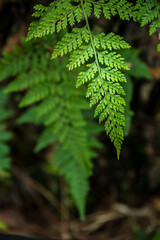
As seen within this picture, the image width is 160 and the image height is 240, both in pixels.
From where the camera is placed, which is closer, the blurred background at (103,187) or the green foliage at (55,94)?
the green foliage at (55,94)

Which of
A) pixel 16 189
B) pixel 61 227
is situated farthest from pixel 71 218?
pixel 16 189

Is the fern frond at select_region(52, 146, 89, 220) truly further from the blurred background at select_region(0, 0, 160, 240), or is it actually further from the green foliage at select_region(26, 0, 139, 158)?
the green foliage at select_region(26, 0, 139, 158)

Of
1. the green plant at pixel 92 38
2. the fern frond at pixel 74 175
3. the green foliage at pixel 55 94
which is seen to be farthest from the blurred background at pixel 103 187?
the green plant at pixel 92 38

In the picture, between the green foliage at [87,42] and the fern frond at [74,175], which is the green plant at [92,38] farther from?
the fern frond at [74,175]

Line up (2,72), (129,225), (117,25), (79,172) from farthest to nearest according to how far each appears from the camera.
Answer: (129,225), (79,172), (117,25), (2,72)

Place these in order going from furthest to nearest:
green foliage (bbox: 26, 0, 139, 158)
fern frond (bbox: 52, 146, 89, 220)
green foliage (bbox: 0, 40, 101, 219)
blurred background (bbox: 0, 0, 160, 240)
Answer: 1. blurred background (bbox: 0, 0, 160, 240)
2. fern frond (bbox: 52, 146, 89, 220)
3. green foliage (bbox: 0, 40, 101, 219)
4. green foliage (bbox: 26, 0, 139, 158)

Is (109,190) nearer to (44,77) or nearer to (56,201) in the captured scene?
(56,201)


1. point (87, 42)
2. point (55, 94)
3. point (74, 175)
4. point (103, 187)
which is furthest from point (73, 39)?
point (103, 187)

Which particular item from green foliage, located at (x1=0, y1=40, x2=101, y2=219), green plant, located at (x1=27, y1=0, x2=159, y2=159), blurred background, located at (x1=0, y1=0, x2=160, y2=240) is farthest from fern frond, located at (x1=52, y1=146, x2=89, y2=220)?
green plant, located at (x1=27, y1=0, x2=159, y2=159)
